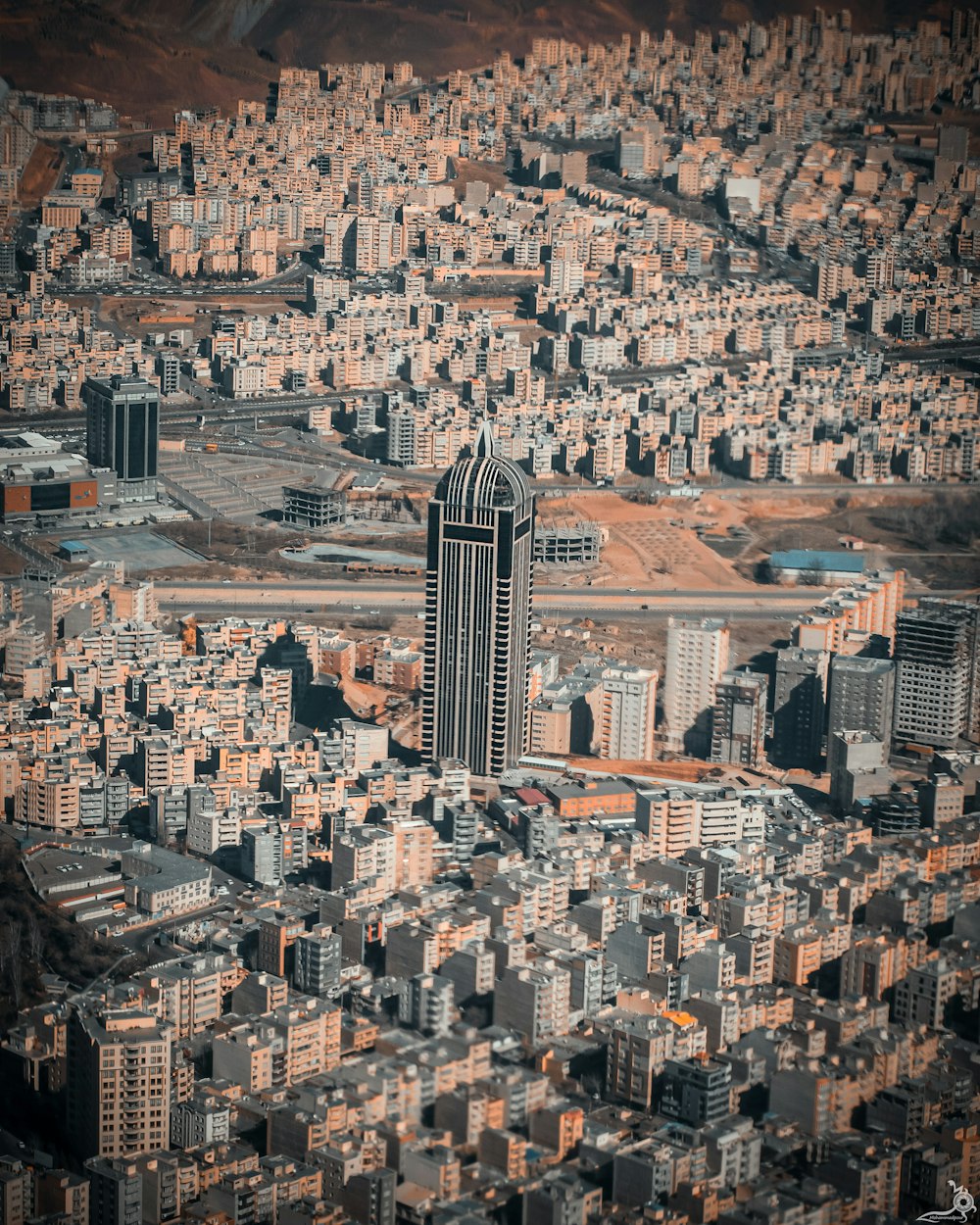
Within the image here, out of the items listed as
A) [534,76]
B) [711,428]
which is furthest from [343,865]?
[534,76]

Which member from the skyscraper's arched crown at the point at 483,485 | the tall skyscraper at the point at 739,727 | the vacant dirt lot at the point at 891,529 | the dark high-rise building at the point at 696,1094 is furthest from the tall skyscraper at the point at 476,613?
the vacant dirt lot at the point at 891,529

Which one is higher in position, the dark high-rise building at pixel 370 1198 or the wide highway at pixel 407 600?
the wide highway at pixel 407 600

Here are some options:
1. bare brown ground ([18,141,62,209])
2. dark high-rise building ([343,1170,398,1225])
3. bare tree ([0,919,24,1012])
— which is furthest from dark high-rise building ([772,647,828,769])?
bare brown ground ([18,141,62,209])

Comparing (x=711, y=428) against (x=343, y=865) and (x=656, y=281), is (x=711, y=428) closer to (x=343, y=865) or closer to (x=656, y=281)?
(x=656, y=281)

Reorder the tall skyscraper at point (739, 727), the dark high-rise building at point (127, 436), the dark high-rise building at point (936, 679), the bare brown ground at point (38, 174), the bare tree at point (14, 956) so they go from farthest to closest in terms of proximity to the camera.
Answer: the bare brown ground at point (38, 174), the dark high-rise building at point (127, 436), the dark high-rise building at point (936, 679), the tall skyscraper at point (739, 727), the bare tree at point (14, 956)

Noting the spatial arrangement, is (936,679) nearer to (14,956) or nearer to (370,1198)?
(14,956)

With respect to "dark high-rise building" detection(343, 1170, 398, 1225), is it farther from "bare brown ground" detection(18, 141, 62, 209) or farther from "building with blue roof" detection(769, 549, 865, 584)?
"bare brown ground" detection(18, 141, 62, 209)
